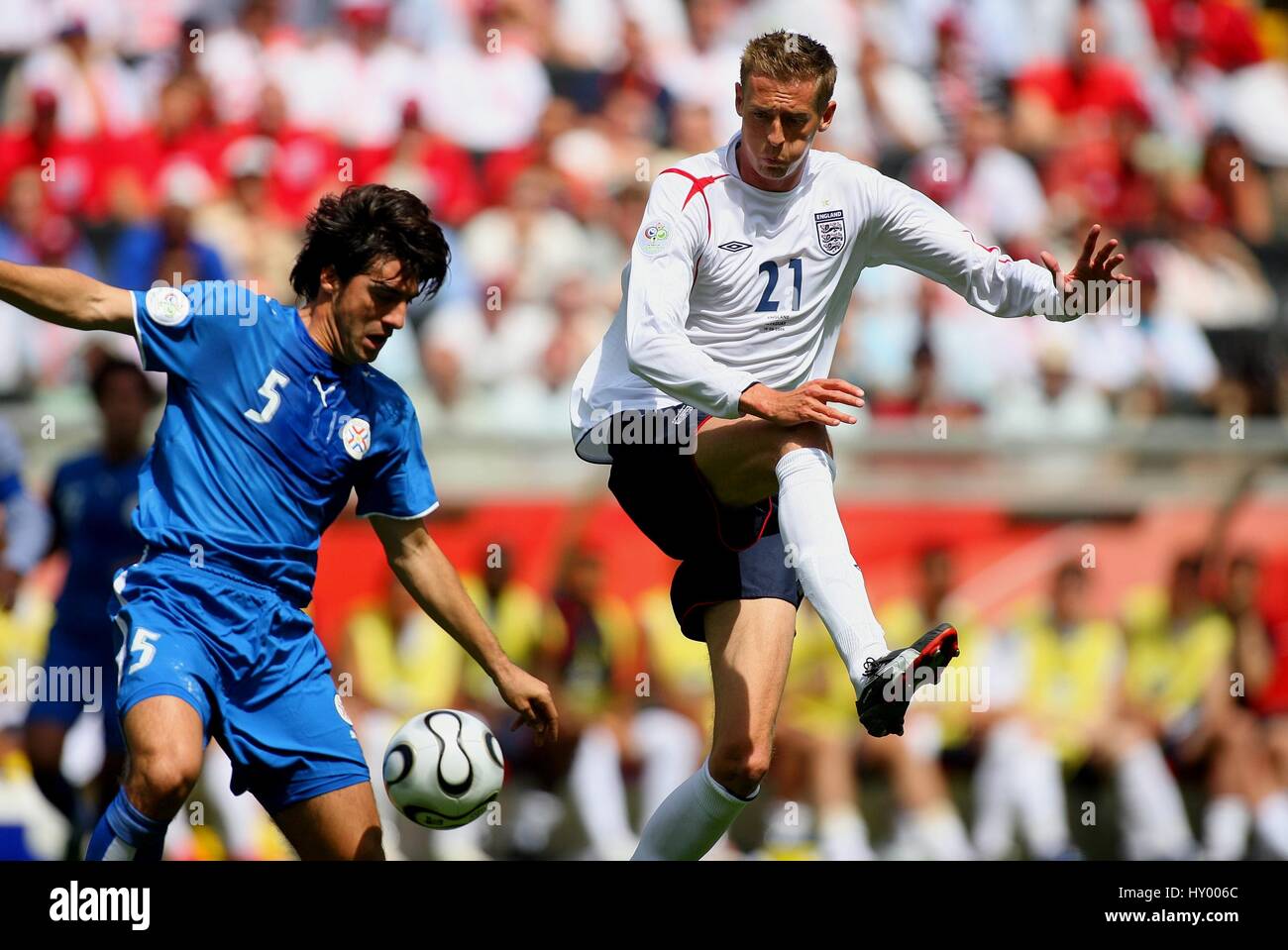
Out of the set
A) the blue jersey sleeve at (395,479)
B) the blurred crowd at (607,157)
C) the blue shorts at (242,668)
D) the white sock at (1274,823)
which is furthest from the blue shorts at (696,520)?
the white sock at (1274,823)

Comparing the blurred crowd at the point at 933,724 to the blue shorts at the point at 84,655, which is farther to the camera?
the blurred crowd at the point at 933,724

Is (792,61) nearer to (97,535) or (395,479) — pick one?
(395,479)

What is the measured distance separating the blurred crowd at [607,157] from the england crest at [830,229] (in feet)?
15.5

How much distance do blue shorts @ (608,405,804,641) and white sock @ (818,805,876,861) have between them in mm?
4057

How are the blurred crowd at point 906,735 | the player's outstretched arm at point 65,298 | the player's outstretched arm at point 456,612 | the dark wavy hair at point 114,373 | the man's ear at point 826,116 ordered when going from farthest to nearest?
the blurred crowd at point 906,735 < the dark wavy hair at point 114,373 < the man's ear at point 826,116 < the player's outstretched arm at point 456,612 < the player's outstretched arm at point 65,298

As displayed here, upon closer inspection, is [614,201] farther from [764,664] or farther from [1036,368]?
[764,664]

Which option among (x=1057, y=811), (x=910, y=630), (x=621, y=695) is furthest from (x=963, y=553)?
(x=621, y=695)

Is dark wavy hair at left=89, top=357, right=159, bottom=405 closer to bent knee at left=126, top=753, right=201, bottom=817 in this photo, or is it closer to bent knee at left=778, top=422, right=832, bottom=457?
bent knee at left=126, top=753, right=201, bottom=817

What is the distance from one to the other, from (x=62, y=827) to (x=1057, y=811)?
549 cm

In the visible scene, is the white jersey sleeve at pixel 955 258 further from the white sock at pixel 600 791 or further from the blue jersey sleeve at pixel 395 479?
the white sock at pixel 600 791

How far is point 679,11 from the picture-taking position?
13.4 meters

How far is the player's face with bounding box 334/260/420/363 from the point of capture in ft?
17.6

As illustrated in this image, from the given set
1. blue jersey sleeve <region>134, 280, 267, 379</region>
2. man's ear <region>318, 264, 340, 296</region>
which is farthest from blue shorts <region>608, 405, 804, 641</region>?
blue jersey sleeve <region>134, 280, 267, 379</region>

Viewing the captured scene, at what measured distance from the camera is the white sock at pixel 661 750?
9.78 metres
